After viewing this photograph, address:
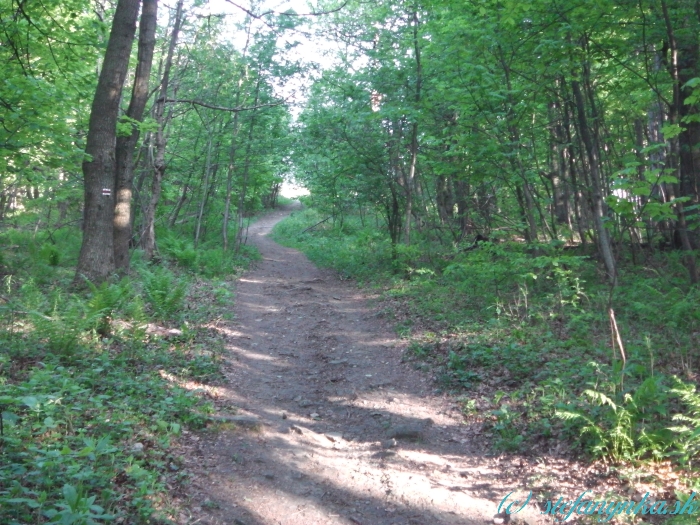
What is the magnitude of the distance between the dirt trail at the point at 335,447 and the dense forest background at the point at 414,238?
0.48 m

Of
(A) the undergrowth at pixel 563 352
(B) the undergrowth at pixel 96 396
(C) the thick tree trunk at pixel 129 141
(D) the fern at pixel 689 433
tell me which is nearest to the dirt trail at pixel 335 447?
(B) the undergrowth at pixel 96 396

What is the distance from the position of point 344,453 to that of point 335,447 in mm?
175

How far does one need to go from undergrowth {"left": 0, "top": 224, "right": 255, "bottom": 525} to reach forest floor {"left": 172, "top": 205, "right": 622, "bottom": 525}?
0.36m

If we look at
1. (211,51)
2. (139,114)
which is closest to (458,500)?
(139,114)

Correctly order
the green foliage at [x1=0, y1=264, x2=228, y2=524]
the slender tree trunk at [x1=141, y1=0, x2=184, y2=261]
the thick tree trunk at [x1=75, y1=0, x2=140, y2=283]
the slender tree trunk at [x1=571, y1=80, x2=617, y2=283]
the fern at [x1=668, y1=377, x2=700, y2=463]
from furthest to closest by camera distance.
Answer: the slender tree trunk at [x1=141, y1=0, x2=184, y2=261] < the thick tree trunk at [x1=75, y1=0, x2=140, y2=283] < the slender tree trunk at [x1=571, y1=80, x2=617, y2=283] < the fern at [x1=668, y1=377, x2=700, y2=463] < the green foliage at [x1=0, y1=264, x2=228, y2=524]

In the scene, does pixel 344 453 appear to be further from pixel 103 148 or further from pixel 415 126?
pixel 415 126

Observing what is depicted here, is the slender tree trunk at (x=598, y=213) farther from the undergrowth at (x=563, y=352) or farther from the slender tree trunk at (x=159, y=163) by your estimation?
the slender tree trunk at (x=159, y=163)

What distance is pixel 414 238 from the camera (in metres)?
19.3

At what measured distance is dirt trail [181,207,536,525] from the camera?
4602 millimetres

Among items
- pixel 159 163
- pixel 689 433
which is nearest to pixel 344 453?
pixel 689 433

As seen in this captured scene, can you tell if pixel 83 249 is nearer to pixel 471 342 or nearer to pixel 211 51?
pixel 471 342

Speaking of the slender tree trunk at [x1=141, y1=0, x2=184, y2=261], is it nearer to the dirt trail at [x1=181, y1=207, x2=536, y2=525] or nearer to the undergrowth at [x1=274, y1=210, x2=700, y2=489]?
the dirt trail at [x1=181, y1=207, x2=536, y2=525]

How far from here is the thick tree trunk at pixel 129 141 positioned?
11883 mm

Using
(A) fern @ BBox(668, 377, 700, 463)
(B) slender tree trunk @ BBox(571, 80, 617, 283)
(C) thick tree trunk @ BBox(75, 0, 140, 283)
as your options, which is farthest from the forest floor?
(C) thick tree trunk @ BBox(75, 0, 140, 283)
